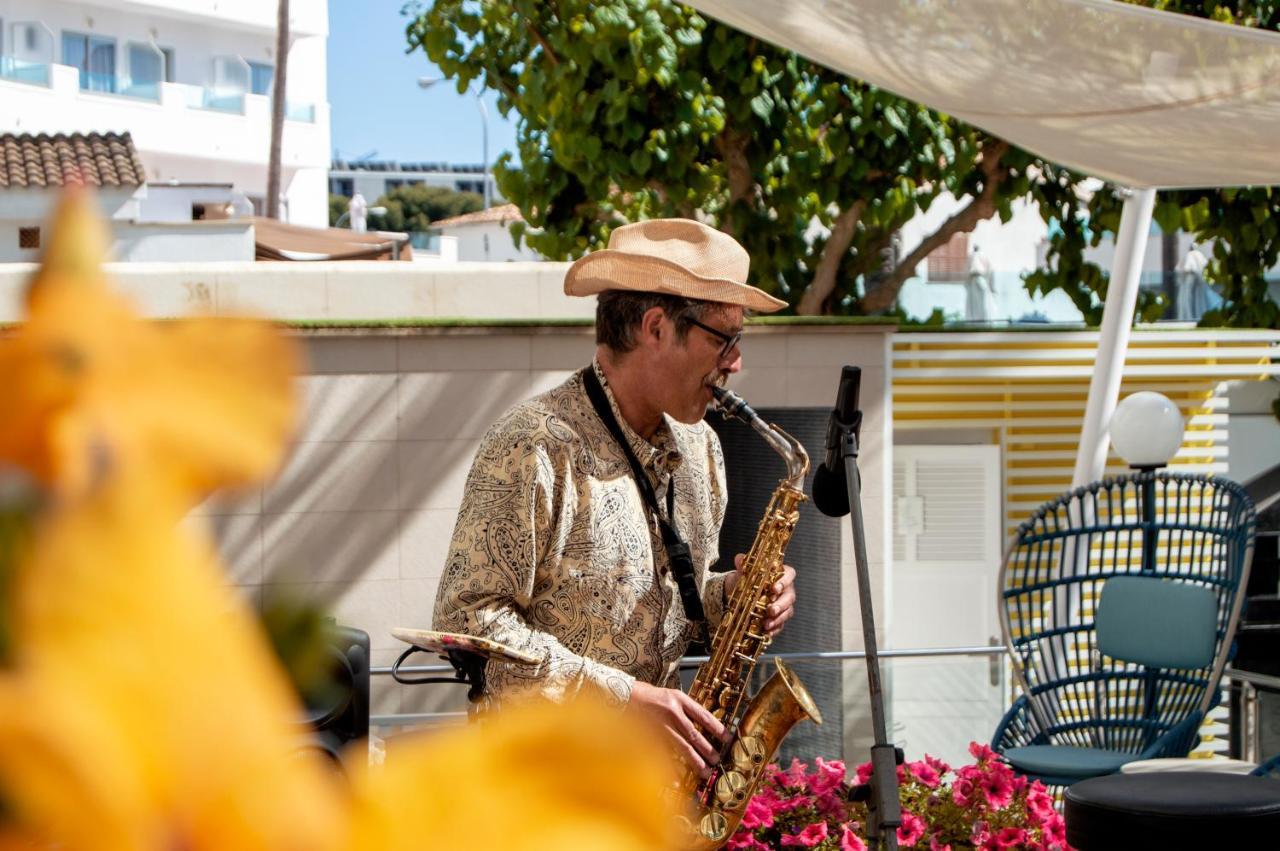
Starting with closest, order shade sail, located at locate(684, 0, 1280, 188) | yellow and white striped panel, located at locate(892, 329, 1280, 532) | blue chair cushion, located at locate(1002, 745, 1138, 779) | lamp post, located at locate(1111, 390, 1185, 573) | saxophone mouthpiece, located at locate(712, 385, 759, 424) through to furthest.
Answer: saxophone mouthpiece, located at locate(712, 385, 759, 424)
shade sail, located at locate(684, 0, 1280, 188)
blue chair cushion, located at locate(1002, 745, 1138, 779)
lamp post, located at locate(1111, 390, 1185, 573)
yellow and white striped panel, located at locate(892, 329, 1280, 532)

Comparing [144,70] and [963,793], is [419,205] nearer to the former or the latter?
[144,70]

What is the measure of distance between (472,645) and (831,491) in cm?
122

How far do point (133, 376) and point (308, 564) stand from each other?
65 mm

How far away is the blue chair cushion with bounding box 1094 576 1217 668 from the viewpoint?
229 inches

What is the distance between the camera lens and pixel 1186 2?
11.2 meters

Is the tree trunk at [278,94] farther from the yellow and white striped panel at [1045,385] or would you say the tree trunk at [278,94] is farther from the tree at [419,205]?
the tree at [419,205]

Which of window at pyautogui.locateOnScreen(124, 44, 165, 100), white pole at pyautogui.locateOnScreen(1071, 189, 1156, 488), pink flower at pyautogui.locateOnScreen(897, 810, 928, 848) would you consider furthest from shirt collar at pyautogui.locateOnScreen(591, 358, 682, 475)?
window at pyautogui.locateOnScreen(124, 44, 165, 100)

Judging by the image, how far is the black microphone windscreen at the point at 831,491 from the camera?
3500mm

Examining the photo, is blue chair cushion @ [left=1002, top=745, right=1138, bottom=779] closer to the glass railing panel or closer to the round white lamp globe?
the round white lamp globe

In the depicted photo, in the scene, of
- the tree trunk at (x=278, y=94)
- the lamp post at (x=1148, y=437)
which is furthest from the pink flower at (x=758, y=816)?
the tree trunk at (x=278, y=94)

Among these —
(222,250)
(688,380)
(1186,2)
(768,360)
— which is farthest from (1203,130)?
(222,250)

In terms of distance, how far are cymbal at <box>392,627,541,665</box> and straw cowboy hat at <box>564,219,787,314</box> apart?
76 centimetres

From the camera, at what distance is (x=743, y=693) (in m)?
3.46

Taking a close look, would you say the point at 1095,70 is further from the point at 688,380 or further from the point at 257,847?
the point at 257,847
